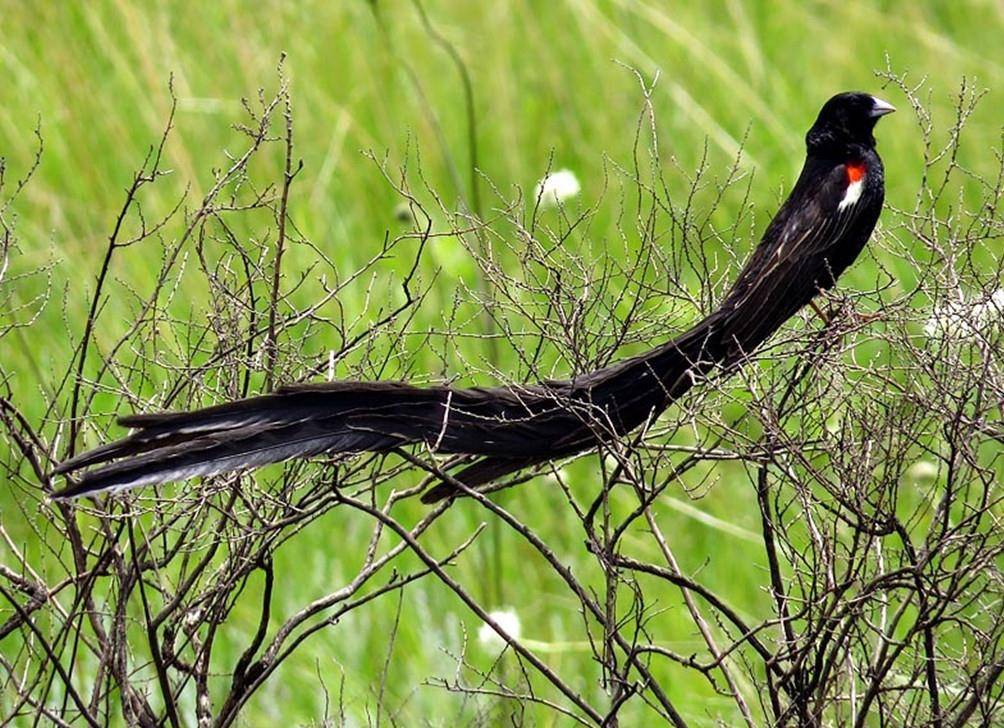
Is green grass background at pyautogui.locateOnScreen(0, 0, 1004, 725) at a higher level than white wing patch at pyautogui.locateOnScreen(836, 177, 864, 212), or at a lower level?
higher

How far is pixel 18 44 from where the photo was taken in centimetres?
646

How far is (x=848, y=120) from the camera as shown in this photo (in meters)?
3.93

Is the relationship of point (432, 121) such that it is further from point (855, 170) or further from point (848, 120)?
point (855, 170)

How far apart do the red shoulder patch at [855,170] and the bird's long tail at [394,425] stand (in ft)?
3.34

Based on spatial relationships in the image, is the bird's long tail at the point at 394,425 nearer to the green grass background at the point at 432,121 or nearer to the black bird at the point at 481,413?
the black bird at the point at 481,413

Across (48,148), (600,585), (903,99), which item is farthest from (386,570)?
(903,99)

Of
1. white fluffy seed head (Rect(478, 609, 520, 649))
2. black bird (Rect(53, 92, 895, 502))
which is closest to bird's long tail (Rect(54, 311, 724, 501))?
black bird (Rect(53, 92, 895, 502))

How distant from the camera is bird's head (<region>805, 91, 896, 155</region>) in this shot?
3.90m

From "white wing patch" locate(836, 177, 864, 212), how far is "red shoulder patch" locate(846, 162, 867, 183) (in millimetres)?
11

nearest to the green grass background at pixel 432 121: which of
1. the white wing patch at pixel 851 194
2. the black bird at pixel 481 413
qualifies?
the white wing patch at pixel 851 194

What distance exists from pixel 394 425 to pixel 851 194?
1522mm

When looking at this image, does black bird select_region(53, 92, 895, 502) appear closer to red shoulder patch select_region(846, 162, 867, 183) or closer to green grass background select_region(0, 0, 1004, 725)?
red shoulder patch select_region(846, 162, 867, 183)

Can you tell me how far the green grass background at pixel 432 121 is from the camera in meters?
5.09

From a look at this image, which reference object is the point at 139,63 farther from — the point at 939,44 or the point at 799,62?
the point at 939,44
